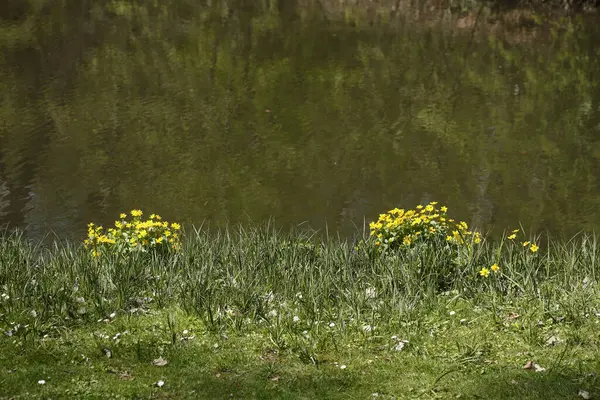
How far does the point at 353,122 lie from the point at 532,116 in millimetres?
2810

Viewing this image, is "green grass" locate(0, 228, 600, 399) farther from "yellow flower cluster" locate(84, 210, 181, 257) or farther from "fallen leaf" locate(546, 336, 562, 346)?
"yellow flower cluster" locate(84, 210, 181, 257)

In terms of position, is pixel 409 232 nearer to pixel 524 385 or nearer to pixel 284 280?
pixel 284 280

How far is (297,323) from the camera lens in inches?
231

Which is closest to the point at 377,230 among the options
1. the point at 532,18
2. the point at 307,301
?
the point at 307,301

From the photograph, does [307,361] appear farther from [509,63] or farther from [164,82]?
[509,63]

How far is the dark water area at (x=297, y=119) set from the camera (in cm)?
1018

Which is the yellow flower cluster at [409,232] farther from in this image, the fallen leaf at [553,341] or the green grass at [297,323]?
the fallen leaf at [553,341]

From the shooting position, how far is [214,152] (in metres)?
11.8

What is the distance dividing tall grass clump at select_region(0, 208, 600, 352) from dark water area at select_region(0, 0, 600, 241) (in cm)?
245

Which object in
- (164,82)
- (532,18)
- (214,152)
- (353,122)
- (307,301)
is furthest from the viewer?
(532,18)

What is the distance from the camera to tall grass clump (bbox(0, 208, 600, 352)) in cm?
591

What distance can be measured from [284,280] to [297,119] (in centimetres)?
723

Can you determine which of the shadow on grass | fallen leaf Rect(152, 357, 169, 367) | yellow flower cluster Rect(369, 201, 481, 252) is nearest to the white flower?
yellow flower cluster Rect(369, 201, 481, 252)

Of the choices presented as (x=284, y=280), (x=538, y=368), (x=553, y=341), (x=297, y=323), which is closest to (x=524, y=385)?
(x=538, y=368)
